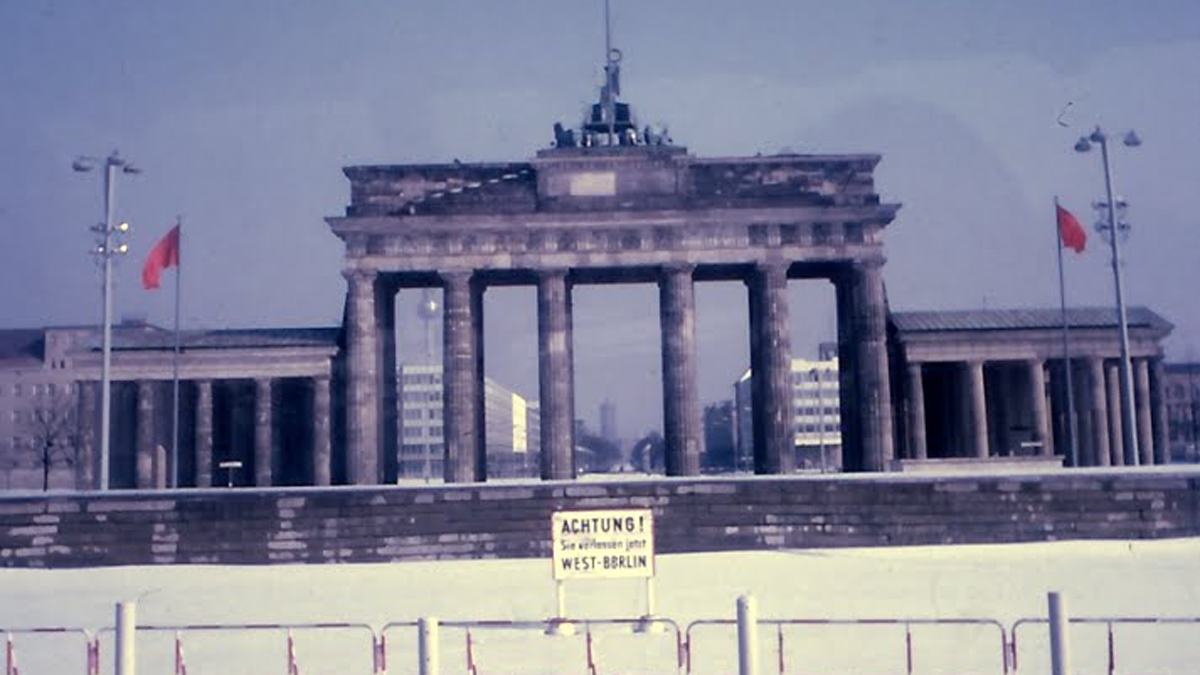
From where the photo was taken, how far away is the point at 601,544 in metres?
21.0

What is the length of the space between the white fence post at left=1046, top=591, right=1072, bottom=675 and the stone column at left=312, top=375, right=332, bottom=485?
5350cm

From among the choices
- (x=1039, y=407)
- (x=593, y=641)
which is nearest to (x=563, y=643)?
(x=593, y=641)

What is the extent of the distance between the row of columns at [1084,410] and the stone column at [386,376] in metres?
28.1

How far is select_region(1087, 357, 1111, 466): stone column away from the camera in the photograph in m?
65.8

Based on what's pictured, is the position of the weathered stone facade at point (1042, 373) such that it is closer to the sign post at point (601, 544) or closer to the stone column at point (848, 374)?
the stone column at point (848, 374)

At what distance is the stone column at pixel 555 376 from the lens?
60.8 meters

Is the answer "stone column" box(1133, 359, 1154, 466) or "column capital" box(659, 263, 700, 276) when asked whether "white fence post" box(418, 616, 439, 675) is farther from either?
"stone column" box(1133, 359, 1154, 466)

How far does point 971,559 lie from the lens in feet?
108

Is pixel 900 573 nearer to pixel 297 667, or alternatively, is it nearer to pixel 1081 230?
pixel 297 667

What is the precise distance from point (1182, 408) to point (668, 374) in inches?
3355

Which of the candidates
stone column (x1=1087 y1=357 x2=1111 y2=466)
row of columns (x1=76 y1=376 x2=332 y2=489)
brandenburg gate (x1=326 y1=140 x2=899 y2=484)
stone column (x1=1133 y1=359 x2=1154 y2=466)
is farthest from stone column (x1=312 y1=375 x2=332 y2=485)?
stone column (x1=1133 y1=359 x2=1154 y2=466)

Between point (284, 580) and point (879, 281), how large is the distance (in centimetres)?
3829

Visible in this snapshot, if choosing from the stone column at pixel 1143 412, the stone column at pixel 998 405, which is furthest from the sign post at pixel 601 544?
the stone column at pixel 998 405

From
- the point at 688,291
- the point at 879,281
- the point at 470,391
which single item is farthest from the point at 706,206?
the point at 470,391
